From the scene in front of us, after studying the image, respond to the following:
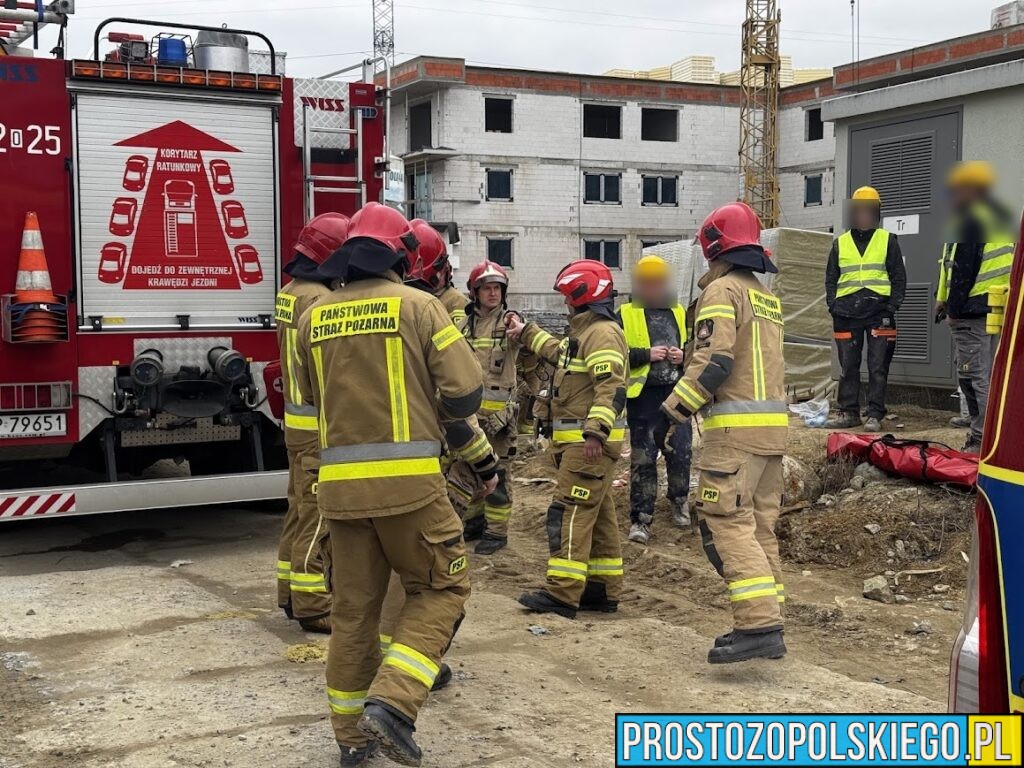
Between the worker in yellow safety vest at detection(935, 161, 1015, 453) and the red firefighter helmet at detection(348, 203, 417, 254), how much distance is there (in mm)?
5320

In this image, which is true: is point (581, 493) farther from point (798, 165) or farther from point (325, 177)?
point (798, 165)

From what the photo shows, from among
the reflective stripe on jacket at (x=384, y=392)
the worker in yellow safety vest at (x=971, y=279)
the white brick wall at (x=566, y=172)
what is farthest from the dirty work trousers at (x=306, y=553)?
the white brick wall at (x=566, y=172)

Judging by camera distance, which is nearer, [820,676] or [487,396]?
[820,676]

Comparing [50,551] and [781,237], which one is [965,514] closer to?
[50,551]

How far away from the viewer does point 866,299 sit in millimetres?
10117

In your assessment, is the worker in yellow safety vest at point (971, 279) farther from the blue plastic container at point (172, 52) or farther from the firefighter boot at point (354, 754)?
the firefighter boot at point (354, 754)

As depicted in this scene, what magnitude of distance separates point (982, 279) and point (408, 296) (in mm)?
5977

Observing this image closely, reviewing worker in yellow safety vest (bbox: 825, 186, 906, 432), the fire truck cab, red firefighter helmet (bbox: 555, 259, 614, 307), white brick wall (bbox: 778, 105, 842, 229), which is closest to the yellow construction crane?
white brick wall (bbox: 778, 105, 842, 229)

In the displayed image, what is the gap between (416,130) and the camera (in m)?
44.7

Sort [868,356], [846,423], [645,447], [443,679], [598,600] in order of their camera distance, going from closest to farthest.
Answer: [443,679] < [598,600] < [645,447] < [868,356] < [846,423]

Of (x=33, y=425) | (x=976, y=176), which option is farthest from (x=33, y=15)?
(x=976, y=176)

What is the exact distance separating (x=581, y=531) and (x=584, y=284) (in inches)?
52.6

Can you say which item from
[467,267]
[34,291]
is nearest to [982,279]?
[34,291]

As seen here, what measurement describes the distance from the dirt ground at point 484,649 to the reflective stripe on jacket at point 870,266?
251 centimetres
